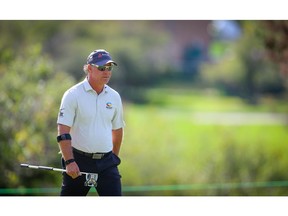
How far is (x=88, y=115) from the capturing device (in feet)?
17.7

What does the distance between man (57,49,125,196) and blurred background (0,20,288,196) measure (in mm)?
3576

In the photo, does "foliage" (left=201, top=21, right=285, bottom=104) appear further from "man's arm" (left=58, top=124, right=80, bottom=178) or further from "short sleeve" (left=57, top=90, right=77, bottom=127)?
"man's arm" (left=58, top=124, right=80, bottom=178)

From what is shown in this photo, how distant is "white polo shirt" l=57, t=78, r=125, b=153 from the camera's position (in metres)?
5.33

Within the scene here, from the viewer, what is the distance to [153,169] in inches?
382

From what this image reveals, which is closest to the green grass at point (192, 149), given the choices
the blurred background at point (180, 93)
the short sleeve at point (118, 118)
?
the blurred background at point (180, 93)

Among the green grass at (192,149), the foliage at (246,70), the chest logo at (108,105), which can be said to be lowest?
the green grass at (192,149)

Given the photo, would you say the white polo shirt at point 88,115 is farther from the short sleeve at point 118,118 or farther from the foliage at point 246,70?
the foliage at point 246,70

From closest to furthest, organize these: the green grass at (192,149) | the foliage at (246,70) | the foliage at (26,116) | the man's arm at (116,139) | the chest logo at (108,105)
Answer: the chest logo at (108,105), the man's arm at (116,139), the foliage at (26,116), the green grass at (192,149), the foliage at (246,70)

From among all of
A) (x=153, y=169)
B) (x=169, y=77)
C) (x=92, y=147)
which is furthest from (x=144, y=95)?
(x=92, y=147)

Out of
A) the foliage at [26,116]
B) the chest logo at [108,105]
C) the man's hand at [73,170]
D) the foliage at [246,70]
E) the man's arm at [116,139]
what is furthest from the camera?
the foliage at [246,70]

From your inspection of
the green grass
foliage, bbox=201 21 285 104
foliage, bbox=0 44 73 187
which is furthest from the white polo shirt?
foliage, bbox=201 21 285 104

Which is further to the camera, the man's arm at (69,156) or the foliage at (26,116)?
the foliage at (26,116)

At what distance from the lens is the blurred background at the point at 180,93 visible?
9.28 m

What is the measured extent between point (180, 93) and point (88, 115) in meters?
4.86
